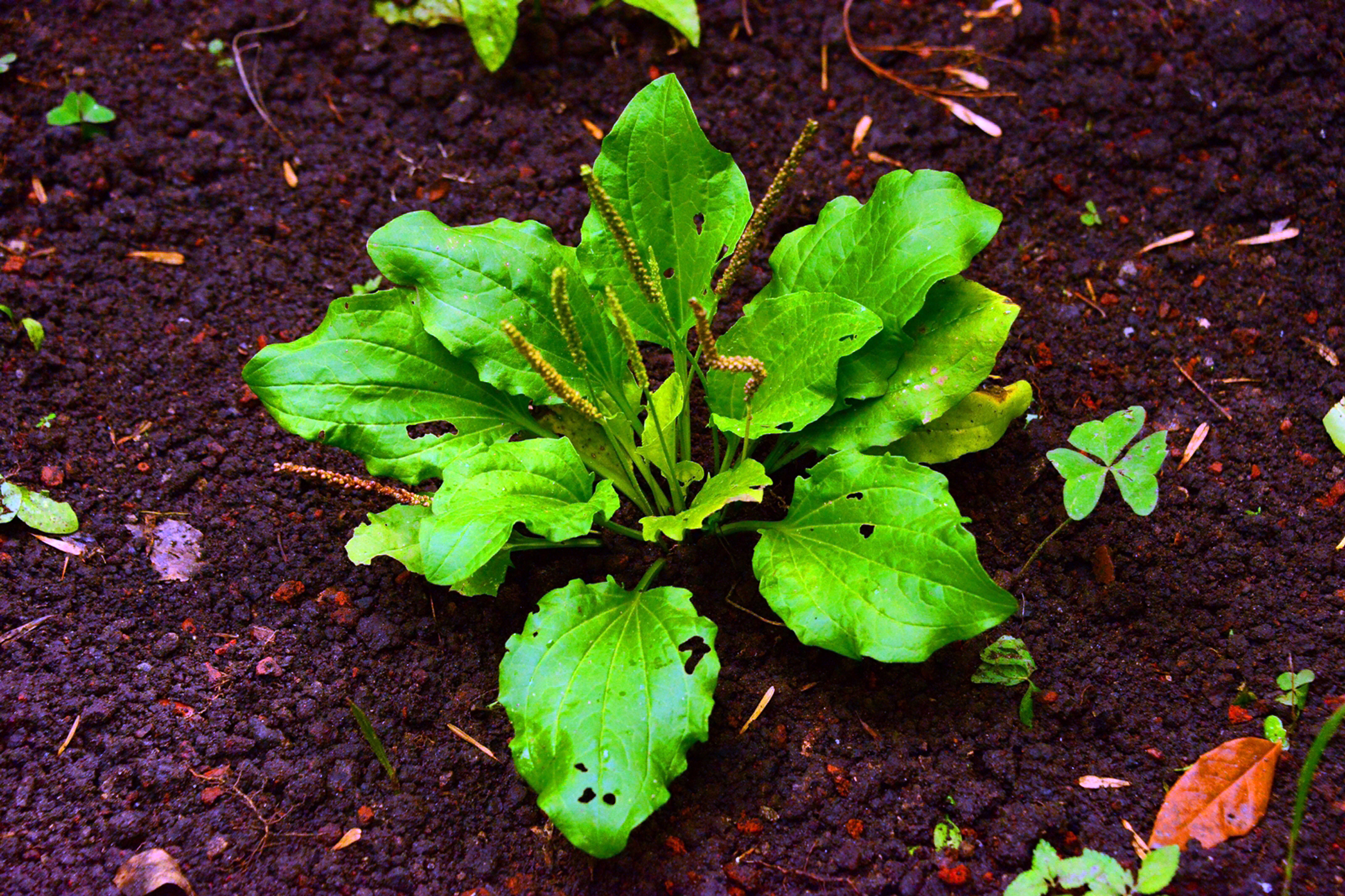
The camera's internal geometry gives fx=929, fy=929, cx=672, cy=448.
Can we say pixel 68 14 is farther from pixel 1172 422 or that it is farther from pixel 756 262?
pixel 1172 422

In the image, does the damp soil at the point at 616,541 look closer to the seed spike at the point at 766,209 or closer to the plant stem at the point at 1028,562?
the plant stem at the point at 1028,562

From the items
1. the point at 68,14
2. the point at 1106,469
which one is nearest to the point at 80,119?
the point at 68,14

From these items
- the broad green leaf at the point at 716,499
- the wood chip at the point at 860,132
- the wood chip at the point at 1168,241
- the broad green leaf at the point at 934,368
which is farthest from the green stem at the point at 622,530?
the wood chip at the point at 1168,241

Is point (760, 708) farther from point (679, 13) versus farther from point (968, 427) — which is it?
point (679, 13)

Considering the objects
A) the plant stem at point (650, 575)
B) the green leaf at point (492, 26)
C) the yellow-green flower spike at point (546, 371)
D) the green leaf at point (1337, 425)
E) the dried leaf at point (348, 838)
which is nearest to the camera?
the yellow-green flower spike at point (546, 371)

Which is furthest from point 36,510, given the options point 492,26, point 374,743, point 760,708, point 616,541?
point 492,26

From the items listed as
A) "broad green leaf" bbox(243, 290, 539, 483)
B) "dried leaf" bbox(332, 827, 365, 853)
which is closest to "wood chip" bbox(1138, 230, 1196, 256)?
"broad green leaf" bbox(243, 290, 539, 483)

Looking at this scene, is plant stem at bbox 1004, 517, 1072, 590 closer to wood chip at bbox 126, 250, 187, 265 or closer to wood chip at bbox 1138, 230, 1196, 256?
wood chip at bbox 1138, 230, 1196, 256
